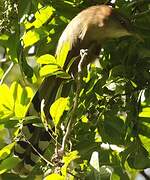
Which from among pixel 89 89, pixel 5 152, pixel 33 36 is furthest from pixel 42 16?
pixel 5 152

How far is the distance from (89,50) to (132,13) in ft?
0.63

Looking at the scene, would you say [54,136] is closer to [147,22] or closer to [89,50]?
[89,50]

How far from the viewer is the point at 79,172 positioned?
2.69 feet

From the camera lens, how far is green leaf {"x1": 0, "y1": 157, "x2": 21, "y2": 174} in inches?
35.2

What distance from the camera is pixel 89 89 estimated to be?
3.23 ft

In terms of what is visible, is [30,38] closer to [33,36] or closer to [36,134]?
[33,36]

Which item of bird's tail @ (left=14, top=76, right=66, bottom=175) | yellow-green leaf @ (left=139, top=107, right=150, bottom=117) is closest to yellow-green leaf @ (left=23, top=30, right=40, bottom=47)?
bird's tail @ (left=14, top=76, right=66, bottom=175)

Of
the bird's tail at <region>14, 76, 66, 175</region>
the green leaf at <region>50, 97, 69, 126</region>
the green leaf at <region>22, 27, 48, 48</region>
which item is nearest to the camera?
the green leaf at <region>50, 97, 69, 126</region>

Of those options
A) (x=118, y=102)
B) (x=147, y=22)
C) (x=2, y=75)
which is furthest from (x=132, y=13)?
(x=2, y=75)

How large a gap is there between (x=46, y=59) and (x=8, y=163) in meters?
0.18

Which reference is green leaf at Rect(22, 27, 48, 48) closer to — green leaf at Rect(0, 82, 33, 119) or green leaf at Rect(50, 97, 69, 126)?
green leaf at Rect(0, 82, 33, 119)

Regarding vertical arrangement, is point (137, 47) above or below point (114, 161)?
above

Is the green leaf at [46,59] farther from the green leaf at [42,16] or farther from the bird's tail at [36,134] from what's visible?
the green leaf at [42,16]

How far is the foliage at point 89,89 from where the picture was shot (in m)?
0.92
